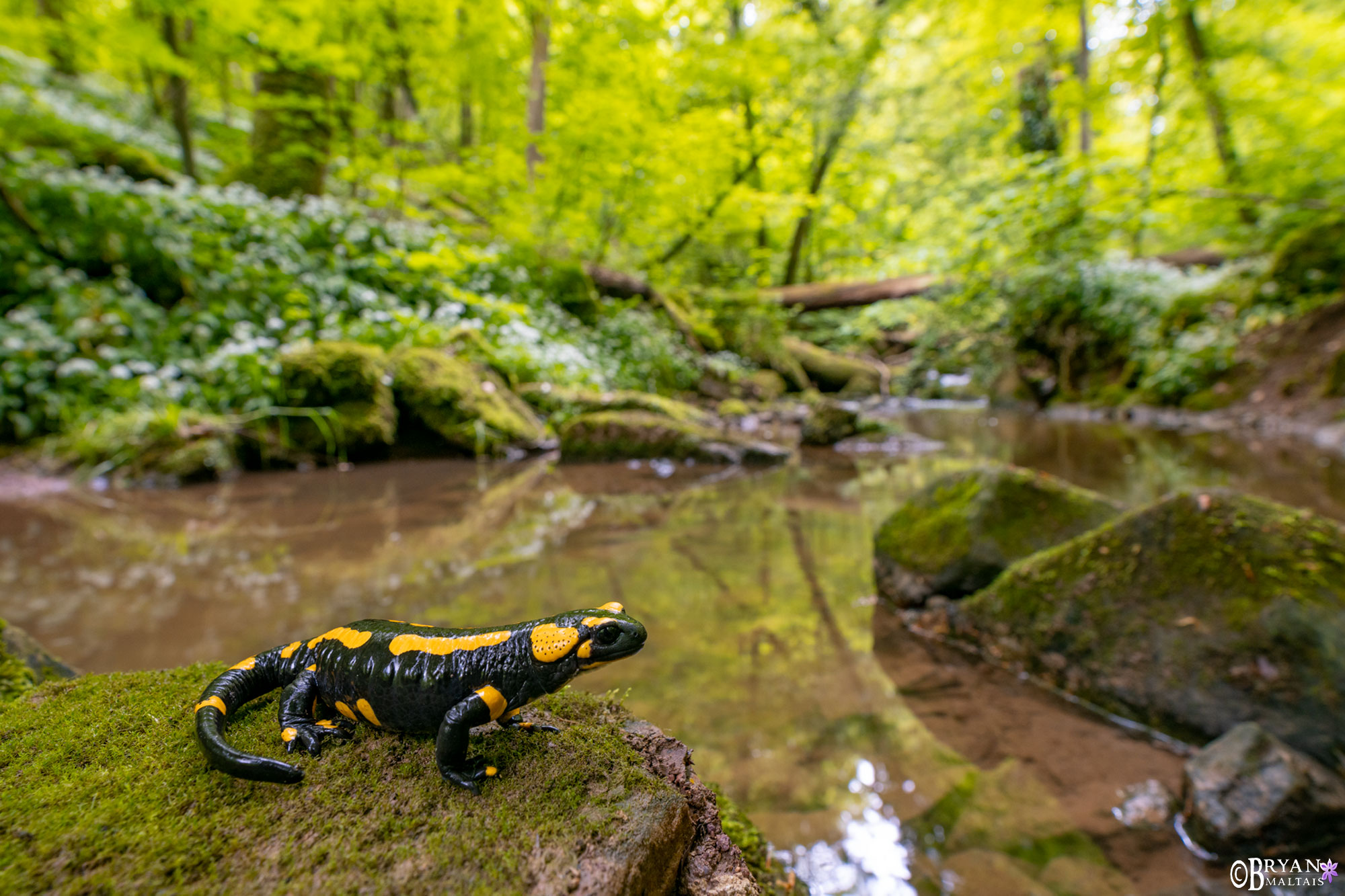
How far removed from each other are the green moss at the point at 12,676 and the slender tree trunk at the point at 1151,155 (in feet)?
44.7

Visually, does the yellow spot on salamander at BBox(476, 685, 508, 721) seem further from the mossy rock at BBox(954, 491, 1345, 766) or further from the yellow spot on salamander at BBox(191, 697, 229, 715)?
the mossy rock at BBox(954, 491, 1345, 766)

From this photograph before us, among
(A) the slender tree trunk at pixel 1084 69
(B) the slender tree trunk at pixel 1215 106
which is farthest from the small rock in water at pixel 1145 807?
(B) the slender tree trunk at pixel 1215 106

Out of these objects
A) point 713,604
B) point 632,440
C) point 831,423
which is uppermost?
point 831,423

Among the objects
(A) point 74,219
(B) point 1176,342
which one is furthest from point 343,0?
(B) point 1176,342

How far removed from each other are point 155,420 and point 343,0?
25.1ft

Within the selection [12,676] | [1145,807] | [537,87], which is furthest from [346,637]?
[537,87]

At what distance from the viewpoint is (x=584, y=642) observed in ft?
4.35

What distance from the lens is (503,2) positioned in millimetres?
10844

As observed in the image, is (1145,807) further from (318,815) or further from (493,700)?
(318,815)

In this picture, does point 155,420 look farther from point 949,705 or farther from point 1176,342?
point 1176,342

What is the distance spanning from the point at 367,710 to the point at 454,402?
7579 millimetres

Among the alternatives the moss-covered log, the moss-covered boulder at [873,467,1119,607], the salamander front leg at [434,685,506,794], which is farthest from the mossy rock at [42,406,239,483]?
the moss-covered log

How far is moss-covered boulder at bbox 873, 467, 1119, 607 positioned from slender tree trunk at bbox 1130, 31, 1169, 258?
9472 mm

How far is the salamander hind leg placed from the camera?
1289mm
